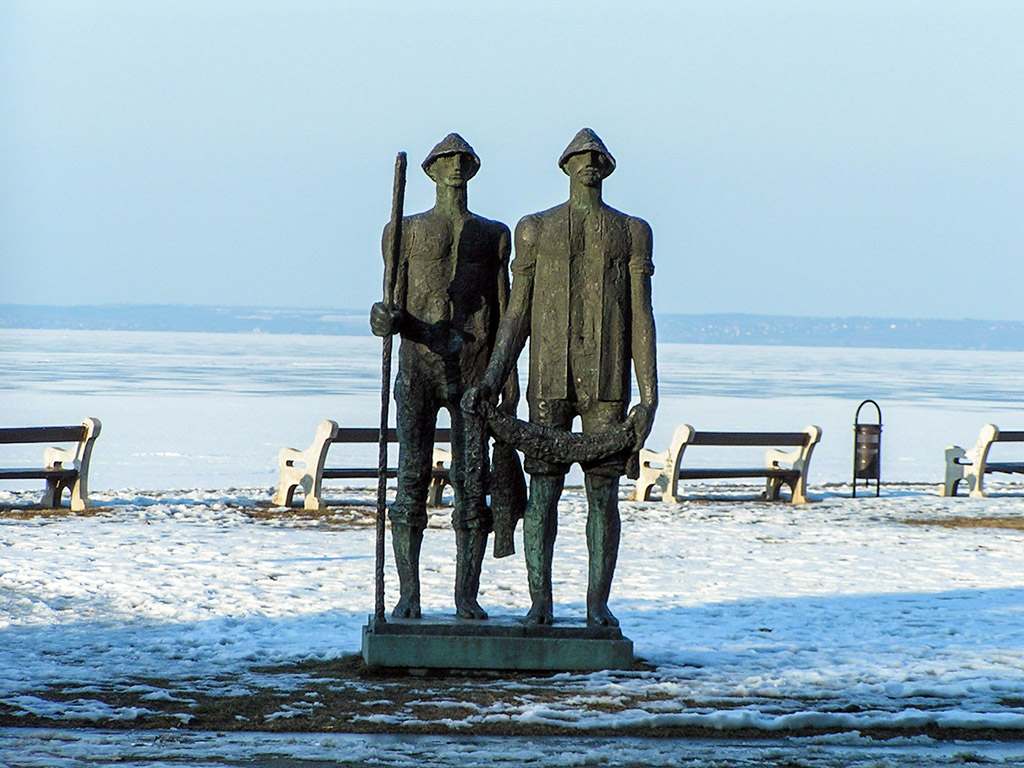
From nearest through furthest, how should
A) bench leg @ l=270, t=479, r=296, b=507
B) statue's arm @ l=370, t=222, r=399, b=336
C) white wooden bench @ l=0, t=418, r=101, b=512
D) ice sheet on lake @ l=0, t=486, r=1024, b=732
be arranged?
ice sheet on lake @ l=0, t=486, r=1024, b=732 → statue's arm @ l=370, t=222, r=399, b=336 → white wooden bench @ l=0, t=418, r=101, b=512 → bench leg @ l=270, t=479, r=296, b=507

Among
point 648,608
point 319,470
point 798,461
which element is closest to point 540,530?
point 648,608

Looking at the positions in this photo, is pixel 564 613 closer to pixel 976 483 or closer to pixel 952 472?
pixel 952 472

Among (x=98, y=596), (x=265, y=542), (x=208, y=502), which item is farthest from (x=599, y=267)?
(x=208, y=502)

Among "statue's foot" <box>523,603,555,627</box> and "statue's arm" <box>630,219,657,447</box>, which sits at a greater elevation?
"statue's arm" <box>630,219,657,447</box>

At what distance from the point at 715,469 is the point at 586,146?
431 inches

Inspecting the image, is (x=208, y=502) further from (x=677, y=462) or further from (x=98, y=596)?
(x=98, y=596)

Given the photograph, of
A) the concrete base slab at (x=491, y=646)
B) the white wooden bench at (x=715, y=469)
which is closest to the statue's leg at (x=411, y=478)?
the concrete base slab at (x=491, y=646)

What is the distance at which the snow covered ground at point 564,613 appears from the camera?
23.1 ft

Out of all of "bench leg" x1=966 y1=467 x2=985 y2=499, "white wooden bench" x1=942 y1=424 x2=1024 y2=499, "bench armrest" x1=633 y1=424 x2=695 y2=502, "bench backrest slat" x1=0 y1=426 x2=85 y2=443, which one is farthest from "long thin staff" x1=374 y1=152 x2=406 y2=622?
"bench leg" x1=966 y1=467 x2=985 y2=499

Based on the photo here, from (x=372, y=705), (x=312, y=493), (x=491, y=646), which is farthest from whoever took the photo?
(x=312, y=493)

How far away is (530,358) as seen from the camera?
29.1ft

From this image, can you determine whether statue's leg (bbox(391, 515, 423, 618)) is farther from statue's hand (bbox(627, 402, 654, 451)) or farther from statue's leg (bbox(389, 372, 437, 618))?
statue's hand (bbox(627, 402, 654, 451))

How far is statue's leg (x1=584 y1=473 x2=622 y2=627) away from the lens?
8.73 metres

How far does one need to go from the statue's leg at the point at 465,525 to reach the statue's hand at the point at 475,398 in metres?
0.33
